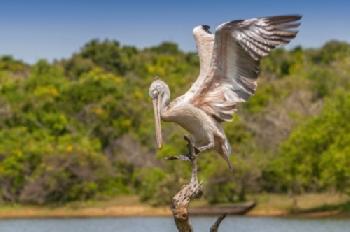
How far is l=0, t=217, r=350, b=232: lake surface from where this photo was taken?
1209 inches

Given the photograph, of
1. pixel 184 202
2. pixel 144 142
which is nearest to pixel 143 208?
pixel 144 142

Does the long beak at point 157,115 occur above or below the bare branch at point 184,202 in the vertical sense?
above

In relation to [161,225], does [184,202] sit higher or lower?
higher

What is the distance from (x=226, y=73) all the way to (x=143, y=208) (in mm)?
30331

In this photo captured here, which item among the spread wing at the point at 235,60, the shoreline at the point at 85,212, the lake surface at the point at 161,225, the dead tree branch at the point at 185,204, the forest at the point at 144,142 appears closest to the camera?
the dead tree branch at the point at 185,204

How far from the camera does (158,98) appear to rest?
10.8 meters

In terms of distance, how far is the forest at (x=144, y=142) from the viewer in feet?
129

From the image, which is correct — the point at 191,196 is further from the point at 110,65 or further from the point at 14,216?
the point at 110,65

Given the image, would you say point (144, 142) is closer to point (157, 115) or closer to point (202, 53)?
point (202, 53)

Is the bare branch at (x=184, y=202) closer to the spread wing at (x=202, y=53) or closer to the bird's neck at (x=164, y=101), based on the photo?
the bird's neck at (x=164, y=101)

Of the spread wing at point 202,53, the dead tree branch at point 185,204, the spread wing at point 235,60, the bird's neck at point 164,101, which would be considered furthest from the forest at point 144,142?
the dead tree branch at point 185,204

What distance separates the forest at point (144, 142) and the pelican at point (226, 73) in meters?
25.9

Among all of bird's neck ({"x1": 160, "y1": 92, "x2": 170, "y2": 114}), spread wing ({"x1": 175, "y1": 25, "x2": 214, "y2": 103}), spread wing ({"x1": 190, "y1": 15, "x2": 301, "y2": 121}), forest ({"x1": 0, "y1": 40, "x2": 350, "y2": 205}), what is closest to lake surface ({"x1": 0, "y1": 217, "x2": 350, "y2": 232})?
forest ({"x1": 0, "y1": 40, "x2": 350, "y2": 205})

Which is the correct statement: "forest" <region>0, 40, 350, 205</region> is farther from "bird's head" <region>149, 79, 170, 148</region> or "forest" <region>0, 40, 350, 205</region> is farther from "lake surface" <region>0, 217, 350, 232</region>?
"bird's head" <region>149, 79, 170, 148</region>
